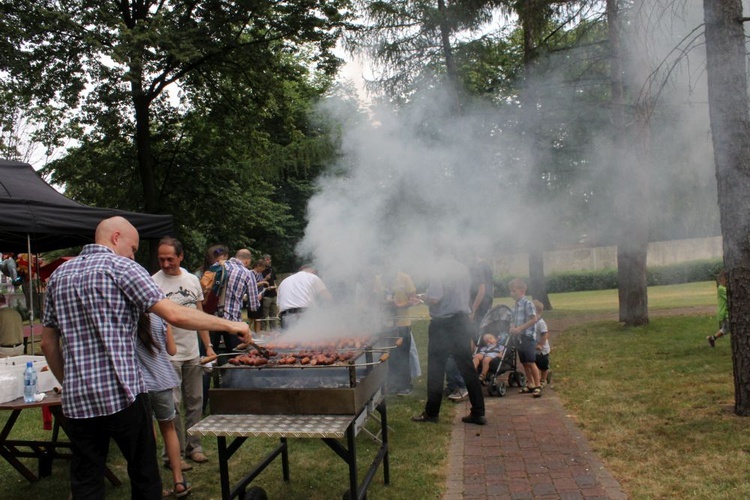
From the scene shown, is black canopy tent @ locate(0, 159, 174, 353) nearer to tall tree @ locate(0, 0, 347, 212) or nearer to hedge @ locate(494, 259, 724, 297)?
tall tree @ locate(0, 0, 347, 212)

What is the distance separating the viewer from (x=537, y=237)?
52.2ft

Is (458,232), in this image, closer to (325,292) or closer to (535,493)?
(325,292)

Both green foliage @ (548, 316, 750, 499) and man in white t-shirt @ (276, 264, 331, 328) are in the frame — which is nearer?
green foliage @ (548, 316, 750, 499)

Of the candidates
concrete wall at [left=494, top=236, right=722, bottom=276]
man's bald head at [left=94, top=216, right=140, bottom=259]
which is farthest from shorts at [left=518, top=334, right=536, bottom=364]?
concrete wall at [left=494, top=236, right=722, bottom=276]

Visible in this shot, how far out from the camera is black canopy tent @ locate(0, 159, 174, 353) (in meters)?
4.99

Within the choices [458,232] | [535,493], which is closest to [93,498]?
[535,493]

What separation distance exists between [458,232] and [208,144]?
9.34 m

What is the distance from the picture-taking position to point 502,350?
286 inches

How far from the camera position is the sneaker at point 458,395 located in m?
6.96

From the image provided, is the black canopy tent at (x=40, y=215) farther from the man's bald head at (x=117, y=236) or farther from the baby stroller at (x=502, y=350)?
the baby stroller at (x=502, y=350)

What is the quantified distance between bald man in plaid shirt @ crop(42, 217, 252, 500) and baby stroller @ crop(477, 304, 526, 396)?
4853 millimetres

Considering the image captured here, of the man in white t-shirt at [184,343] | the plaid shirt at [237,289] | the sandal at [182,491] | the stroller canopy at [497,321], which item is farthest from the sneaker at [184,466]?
the stroller canopy at [497,321]

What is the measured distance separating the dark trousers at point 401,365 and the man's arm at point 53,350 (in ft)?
14.5

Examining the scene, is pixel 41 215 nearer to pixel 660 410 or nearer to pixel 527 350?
pixel 527 350
